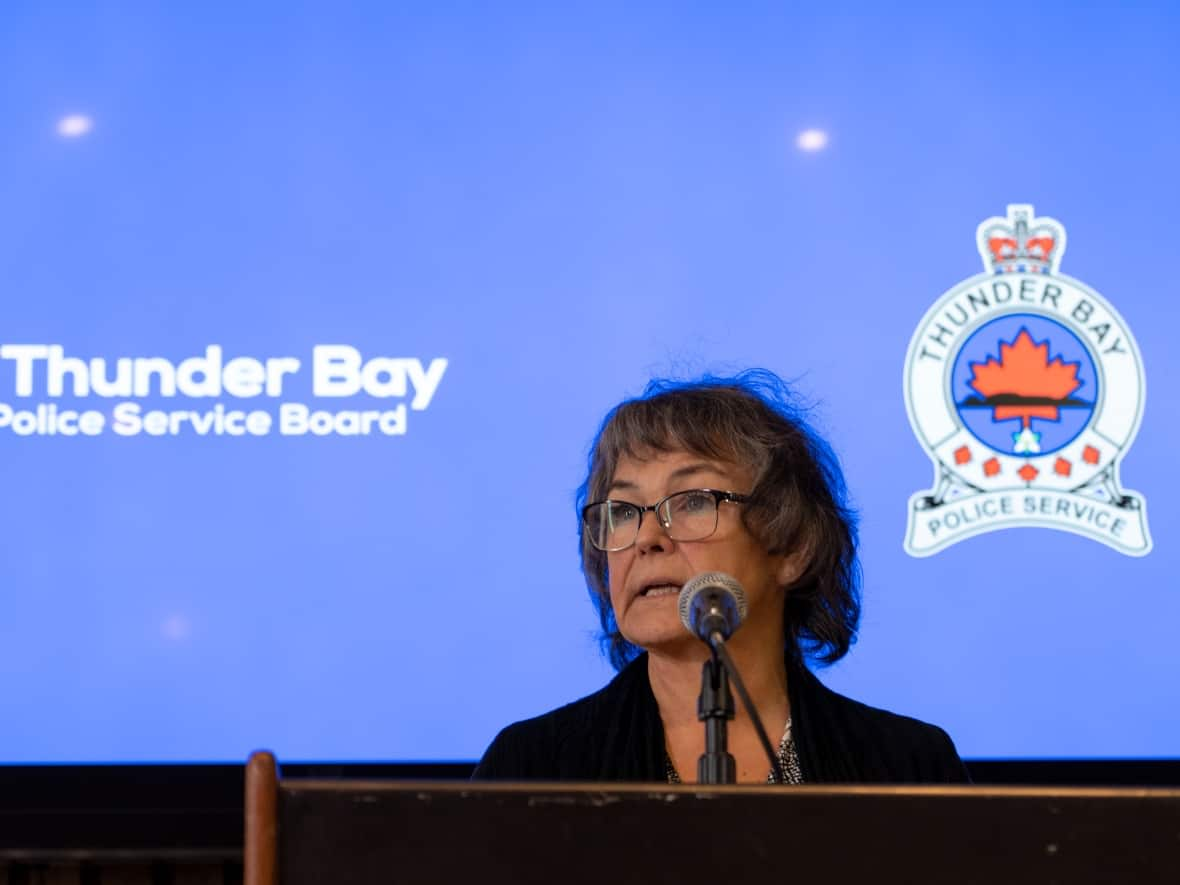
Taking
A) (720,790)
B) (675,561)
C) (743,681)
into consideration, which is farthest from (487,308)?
(720,790)

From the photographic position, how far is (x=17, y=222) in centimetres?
286

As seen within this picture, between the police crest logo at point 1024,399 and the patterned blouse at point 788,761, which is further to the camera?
the police crest logo at point 1024,399

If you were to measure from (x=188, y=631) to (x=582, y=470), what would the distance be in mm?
798

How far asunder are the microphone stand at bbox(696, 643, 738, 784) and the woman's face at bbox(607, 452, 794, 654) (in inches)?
26.8

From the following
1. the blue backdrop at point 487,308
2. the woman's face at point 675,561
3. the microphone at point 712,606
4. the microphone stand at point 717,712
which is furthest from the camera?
the blue backdrop at point 487,308

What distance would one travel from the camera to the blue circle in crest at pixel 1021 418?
287 centimetres

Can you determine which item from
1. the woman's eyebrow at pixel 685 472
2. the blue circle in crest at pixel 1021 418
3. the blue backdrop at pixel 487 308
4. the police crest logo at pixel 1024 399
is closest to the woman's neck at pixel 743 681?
the woman's eyebrow at pixel 685 472

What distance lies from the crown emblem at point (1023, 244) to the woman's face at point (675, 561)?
0.95 metres

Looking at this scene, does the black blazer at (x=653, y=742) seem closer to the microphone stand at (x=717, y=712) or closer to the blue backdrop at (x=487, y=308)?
the blue backdrop at (x=487, y=308)

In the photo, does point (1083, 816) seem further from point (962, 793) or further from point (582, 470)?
point (582, 470)

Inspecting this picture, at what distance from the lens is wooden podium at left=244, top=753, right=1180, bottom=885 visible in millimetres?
901

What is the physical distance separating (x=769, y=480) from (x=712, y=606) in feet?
2.67

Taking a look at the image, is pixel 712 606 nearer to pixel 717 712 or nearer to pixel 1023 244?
pixel 717 712

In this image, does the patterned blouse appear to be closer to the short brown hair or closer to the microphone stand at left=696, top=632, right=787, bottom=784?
the short brown hair
